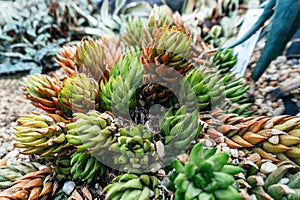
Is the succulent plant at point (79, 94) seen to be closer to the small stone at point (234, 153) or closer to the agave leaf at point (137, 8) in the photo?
the small stone at point (234, 153)

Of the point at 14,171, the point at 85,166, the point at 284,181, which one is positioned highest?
the point at 284,181

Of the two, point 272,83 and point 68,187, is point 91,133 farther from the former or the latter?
point 272,83

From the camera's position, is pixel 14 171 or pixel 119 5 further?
pixel 119 5

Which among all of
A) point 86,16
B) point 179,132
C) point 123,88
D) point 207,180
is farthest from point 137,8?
point 207,180

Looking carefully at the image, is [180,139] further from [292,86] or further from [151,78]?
[292,86]

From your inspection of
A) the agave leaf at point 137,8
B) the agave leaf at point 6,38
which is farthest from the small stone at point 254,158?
the agave leaf at point 6,38

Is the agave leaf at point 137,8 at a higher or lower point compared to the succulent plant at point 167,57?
lower

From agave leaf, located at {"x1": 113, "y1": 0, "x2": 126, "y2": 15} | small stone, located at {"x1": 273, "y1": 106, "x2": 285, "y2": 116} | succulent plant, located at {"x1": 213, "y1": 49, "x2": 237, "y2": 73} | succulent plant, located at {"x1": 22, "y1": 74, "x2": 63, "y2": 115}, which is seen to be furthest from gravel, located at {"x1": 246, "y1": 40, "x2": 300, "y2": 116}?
agave leaf, located at {"x1": 113, "y1": 0, "x2": 126, "y2": 15}
